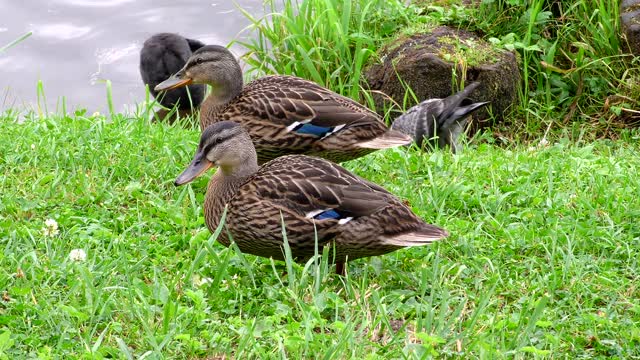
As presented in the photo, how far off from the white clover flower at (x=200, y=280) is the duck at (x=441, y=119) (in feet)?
11.9

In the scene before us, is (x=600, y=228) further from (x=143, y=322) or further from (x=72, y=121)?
(x=72, y=121)

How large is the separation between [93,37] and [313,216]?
765 centimetres

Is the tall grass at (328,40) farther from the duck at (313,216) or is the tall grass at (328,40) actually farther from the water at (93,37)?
the duck at (313,216)

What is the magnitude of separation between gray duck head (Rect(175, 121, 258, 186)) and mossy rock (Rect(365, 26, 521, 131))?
13.0 feet

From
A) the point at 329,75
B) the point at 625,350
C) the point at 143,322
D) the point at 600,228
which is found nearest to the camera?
the point at 143,322

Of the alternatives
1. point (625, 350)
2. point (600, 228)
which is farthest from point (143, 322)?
point (600, 228)

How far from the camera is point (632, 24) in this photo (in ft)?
29.3

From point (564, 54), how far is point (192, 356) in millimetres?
6228

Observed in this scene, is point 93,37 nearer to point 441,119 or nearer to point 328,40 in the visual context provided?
point 328,40

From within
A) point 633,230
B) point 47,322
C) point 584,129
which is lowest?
point 584,129

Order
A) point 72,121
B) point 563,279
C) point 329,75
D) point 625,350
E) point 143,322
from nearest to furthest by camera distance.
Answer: point 143,322 < point 625,350 < point 563,279 < point 72,121 < point 329,75

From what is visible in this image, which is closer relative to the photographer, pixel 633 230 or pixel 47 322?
pixel 47 322

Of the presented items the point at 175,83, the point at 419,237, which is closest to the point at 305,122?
the point at 175,83

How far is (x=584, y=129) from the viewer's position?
862 centimetres
